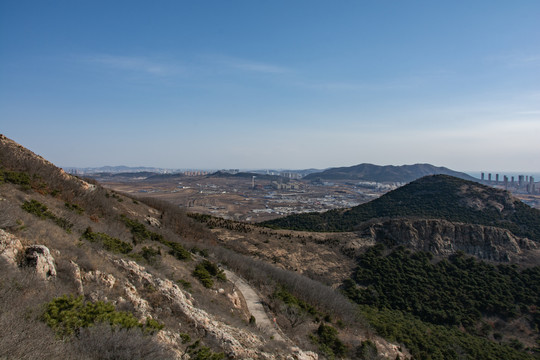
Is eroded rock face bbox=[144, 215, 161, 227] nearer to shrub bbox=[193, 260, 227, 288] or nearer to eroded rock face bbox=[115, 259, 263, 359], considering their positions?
shrub bbox=[193, 260, 227, 288]

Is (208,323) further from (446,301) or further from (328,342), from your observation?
(446,301)

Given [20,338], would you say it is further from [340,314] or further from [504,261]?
[504,261]

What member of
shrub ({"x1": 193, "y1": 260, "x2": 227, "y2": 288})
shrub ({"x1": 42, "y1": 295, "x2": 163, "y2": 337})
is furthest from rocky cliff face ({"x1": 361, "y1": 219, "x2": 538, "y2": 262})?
shrub ({"x1": 42, "y1": 295, "x2": 163, "y2": 337})

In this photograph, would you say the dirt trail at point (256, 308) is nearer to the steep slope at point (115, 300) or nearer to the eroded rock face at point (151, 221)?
the steep slope at point (115, 300)

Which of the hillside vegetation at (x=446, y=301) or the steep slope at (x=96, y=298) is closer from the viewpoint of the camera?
the steep slope at (x=96, y=298)

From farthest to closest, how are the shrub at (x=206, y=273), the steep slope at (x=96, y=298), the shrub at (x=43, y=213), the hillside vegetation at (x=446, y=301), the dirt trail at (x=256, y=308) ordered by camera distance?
the hillside vegetation at (x=446, y=301) < the shrub at (x=206, y=273) < the dirt trail at (x=256, y=308) < the shrub at (x=43, y=213) < the steep slope at (x=96, y=298)

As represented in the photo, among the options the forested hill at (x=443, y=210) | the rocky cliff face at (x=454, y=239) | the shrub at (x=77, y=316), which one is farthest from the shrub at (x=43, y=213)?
the rocky cliff face at (x=454, y=239)
